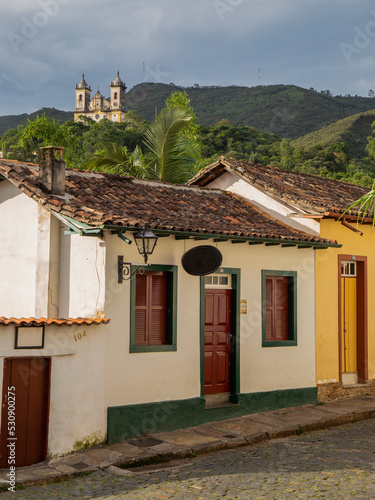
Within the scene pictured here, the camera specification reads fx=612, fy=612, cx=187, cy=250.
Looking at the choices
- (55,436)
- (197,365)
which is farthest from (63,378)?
(197,365)

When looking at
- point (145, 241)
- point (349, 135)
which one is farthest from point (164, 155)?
point (349, 135)

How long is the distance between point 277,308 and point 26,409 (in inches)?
211

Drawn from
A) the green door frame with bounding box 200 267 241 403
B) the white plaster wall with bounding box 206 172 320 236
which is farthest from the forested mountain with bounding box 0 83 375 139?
the green door frame with bounding box 200 267 241 403

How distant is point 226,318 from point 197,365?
1179 millimetres

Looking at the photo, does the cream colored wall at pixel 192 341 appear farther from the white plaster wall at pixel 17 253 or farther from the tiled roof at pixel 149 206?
the white plaster wall at pixel 17 253

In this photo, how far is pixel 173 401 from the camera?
9.49 meters

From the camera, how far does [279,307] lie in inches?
453

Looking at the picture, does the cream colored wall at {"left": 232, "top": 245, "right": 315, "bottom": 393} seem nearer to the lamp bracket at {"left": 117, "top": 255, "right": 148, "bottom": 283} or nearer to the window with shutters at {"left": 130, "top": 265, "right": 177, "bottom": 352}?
the window with shutters at {"left": 130, "top": 265, "right": 177, "bottom": 352}

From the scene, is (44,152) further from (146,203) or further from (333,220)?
(333,220)

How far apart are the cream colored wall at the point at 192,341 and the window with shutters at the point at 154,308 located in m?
0.12

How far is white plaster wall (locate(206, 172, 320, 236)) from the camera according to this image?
12000mm

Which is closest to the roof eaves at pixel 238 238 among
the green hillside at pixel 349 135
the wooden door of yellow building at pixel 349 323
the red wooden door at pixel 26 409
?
the wooden door of yellow building at pixel 349 323

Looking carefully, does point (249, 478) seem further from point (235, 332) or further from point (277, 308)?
point (277, 308)

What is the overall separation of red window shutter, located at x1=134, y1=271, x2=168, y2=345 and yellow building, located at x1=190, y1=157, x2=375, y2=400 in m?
3.21
